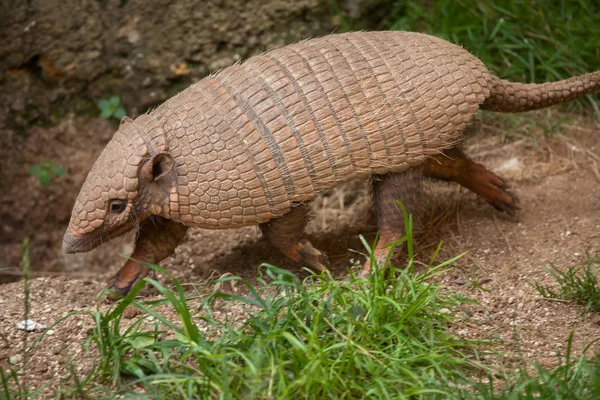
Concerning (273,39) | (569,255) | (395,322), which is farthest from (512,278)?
(273,39)

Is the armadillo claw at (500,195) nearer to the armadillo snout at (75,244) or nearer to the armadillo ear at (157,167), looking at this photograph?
the armadillo ear at (157,167)

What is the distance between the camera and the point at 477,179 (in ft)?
17.0

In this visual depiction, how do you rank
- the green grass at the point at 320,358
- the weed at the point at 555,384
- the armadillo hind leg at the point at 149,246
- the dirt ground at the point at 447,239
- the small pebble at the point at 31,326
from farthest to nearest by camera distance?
the armadillo hind leg at the point at 149,246
the small pebble at the point at 31,326
the dirt ground at the point at 447,239
the green grass at the point at 320,358
the weed at the point at 555,384

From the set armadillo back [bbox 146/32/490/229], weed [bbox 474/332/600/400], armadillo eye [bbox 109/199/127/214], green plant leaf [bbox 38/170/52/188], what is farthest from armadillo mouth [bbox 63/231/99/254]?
weed [bbox 474/332/600/400]

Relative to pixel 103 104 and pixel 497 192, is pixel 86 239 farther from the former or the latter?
pixel 497 192

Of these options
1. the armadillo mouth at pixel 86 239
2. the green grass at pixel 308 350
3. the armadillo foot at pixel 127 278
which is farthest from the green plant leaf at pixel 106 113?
the green grass at pixel 308 350

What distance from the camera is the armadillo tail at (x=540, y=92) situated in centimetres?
474

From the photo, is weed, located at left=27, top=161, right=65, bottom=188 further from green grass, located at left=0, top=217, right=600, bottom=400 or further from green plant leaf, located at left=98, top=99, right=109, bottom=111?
green grass, located at left=0, top=217, right=600, bottom=400

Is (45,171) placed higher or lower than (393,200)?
lower

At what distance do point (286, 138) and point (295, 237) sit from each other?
71cm

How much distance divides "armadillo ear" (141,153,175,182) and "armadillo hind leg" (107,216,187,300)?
1.91 feet

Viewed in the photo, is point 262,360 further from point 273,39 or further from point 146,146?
point 273,39

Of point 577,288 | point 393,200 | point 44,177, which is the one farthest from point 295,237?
point 44,177

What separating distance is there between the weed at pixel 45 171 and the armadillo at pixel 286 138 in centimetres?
194
